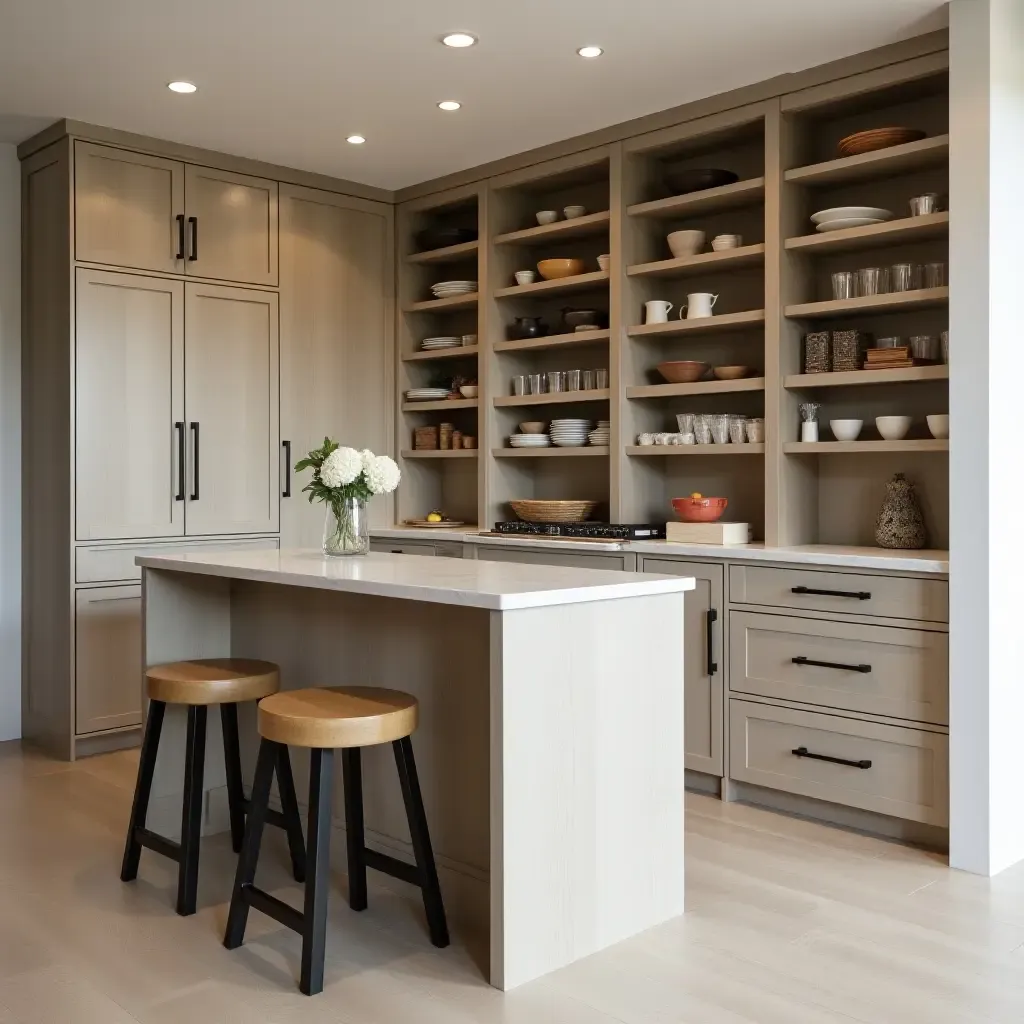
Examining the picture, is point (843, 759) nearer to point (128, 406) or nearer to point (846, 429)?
point (846, 429)

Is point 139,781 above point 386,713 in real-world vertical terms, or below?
below

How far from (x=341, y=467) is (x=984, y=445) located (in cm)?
189

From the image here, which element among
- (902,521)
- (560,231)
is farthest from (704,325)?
(902,521)

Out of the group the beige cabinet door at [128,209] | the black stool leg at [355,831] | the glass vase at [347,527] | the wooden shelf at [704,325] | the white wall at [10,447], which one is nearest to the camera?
the black stool leg at [355,831]

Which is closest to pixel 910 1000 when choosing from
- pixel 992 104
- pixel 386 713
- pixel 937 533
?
pixel 386 713

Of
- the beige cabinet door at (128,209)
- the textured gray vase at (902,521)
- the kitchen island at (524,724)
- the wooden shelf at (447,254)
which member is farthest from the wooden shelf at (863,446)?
the beige cabinet door at (128,209)

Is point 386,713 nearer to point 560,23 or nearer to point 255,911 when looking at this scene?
point 255,911

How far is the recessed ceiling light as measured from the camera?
11.8 feet

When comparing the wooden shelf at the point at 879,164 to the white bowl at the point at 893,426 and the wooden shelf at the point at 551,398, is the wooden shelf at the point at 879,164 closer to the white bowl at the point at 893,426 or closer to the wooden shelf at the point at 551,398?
the white bowl at the point at 893,426

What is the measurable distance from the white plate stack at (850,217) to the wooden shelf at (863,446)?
0.76m

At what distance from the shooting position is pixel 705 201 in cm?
424

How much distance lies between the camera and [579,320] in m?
4.77

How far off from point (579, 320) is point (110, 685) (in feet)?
8.28

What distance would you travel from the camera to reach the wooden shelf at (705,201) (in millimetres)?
4102
